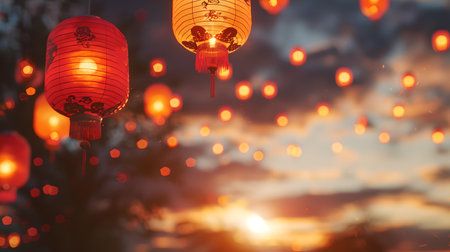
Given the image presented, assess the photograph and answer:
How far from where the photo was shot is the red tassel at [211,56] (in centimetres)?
308

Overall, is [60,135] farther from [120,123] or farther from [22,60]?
[120,123]

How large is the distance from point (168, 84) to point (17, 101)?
4.07 m

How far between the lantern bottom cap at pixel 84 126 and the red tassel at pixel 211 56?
2.99ft

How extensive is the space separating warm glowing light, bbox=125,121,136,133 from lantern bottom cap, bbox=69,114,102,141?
27.5ft

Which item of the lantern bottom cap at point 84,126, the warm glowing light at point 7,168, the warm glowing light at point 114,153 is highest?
the warm glowing light at point 114,153

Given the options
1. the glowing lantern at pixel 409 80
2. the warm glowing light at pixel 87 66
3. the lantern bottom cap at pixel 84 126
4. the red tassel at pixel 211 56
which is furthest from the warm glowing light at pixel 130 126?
the red tassel at pixel 211 56

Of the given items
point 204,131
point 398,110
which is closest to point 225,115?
point 204,131

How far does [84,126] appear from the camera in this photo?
3186mm

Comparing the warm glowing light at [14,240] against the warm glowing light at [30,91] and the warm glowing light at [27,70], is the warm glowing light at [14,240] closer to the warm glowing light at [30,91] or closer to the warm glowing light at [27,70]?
the warm glowing light at [30,91]

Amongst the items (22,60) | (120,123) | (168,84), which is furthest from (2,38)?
(168,84)

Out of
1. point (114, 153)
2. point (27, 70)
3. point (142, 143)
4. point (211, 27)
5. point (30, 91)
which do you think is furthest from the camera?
point (142, 143)

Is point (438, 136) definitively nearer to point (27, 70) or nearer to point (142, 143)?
point (142, 143)

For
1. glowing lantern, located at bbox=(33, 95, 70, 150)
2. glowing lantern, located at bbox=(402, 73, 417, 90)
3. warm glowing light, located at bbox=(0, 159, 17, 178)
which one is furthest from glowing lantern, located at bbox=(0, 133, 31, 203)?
glowing lantern, located at bbox=(402, 73, 417, 90)

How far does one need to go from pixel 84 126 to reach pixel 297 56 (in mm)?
4177
